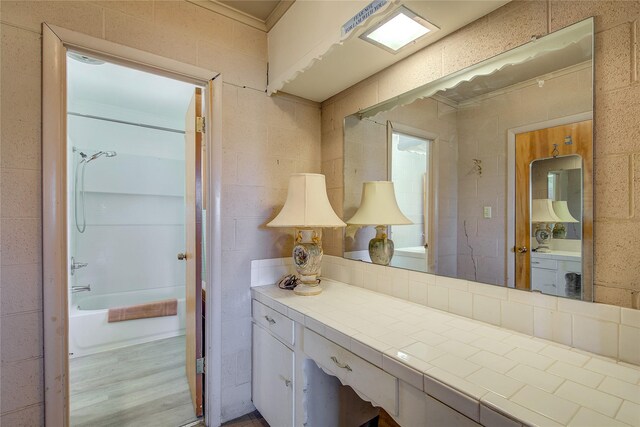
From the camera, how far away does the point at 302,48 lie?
148 cm

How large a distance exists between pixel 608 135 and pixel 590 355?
0.69 m

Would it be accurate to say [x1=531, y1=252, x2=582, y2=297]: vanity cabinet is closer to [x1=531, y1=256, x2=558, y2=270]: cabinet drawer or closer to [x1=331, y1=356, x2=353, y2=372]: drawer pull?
[x1=531, y1=256, x2=558, y2=270]: cabinet drawer

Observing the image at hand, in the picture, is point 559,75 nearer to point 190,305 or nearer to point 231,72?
point 231,72

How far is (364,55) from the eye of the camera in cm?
147

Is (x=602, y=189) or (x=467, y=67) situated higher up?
(x=467, y=67)

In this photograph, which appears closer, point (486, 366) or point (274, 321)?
point (486, 366)

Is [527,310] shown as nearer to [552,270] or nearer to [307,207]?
[552,270]

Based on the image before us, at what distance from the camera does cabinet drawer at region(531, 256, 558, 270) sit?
1.02 m

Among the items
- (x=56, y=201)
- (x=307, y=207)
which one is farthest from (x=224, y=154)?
(x=56, y=201)

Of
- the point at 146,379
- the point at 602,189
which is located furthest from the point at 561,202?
the point at 146,379

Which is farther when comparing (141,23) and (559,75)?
(141,23)

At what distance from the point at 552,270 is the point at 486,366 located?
46 centimetres

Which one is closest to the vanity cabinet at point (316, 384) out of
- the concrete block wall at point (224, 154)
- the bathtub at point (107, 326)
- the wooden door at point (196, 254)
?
the concrete block wall at point (224, 154)

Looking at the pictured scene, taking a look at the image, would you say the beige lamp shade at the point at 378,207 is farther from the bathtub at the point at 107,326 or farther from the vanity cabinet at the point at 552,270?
the bathtub at the point at 107,326
